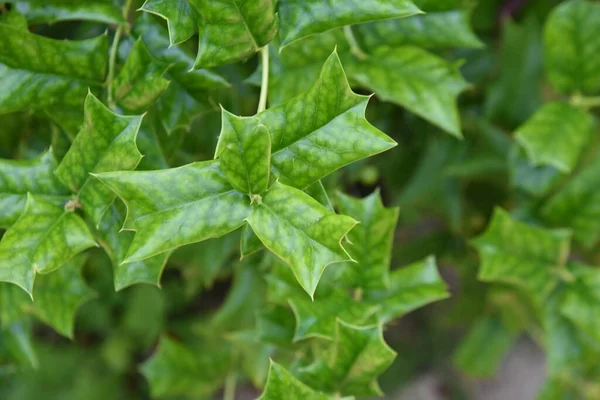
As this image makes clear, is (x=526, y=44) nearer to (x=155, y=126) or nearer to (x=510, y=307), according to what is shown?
(x=510, y=307)

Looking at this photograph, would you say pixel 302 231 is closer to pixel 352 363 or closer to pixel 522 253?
pixel 352 363

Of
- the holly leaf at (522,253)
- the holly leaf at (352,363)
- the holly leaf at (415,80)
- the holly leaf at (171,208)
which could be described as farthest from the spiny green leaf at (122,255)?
the holly leaf at (522,253)

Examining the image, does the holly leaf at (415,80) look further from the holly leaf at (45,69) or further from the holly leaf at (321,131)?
the holly leaf at (45,69)

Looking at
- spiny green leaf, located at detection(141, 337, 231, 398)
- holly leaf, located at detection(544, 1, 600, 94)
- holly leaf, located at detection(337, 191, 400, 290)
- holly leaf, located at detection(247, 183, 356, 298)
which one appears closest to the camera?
holly leaf, located at detection(247, 183, 356, 298)

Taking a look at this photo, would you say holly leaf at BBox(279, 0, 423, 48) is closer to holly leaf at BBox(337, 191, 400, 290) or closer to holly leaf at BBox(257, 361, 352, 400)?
holly leaf at BBox(337, 191, 400, 290)

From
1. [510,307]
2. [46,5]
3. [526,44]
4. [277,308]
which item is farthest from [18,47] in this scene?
[510,307]

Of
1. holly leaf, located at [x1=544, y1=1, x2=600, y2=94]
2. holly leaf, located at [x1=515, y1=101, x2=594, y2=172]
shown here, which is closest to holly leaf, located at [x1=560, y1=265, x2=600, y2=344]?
holly leaf, located at [x1=515, y1=101, x2=594, y2=172]
